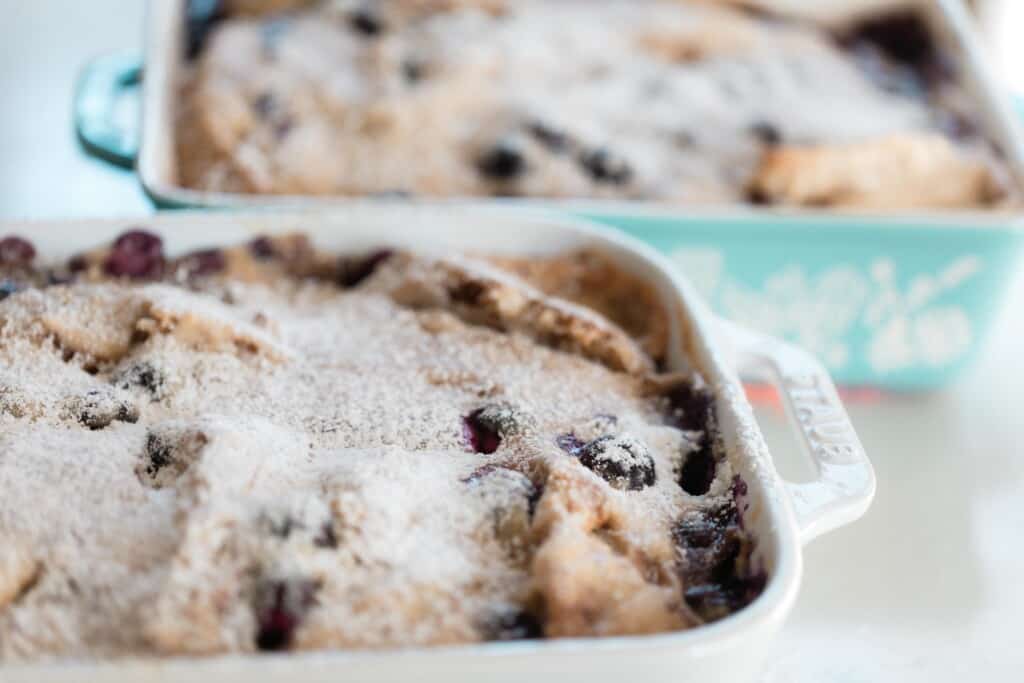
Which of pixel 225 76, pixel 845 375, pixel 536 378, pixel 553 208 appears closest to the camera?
pixel 536 378

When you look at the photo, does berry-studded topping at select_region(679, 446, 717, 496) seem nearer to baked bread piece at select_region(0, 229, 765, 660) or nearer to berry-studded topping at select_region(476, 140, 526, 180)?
baked bread piece at select_region(0, 229, 765, 660)

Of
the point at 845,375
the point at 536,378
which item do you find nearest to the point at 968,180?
the point at 845,375

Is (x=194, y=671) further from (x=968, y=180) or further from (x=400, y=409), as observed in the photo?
(x=968, y=180)

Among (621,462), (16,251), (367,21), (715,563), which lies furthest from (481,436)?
(367,21)

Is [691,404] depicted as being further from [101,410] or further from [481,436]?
[101,410]

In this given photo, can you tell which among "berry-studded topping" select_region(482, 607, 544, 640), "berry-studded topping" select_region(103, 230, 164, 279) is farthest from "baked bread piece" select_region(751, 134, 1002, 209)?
"berry-studded topping" select_region(482, 607, 544, 640)

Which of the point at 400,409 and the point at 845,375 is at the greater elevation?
the point at 400,409

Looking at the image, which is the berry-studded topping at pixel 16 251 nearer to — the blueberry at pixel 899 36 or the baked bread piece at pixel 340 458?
the baked bread piece at pixel 340 458
